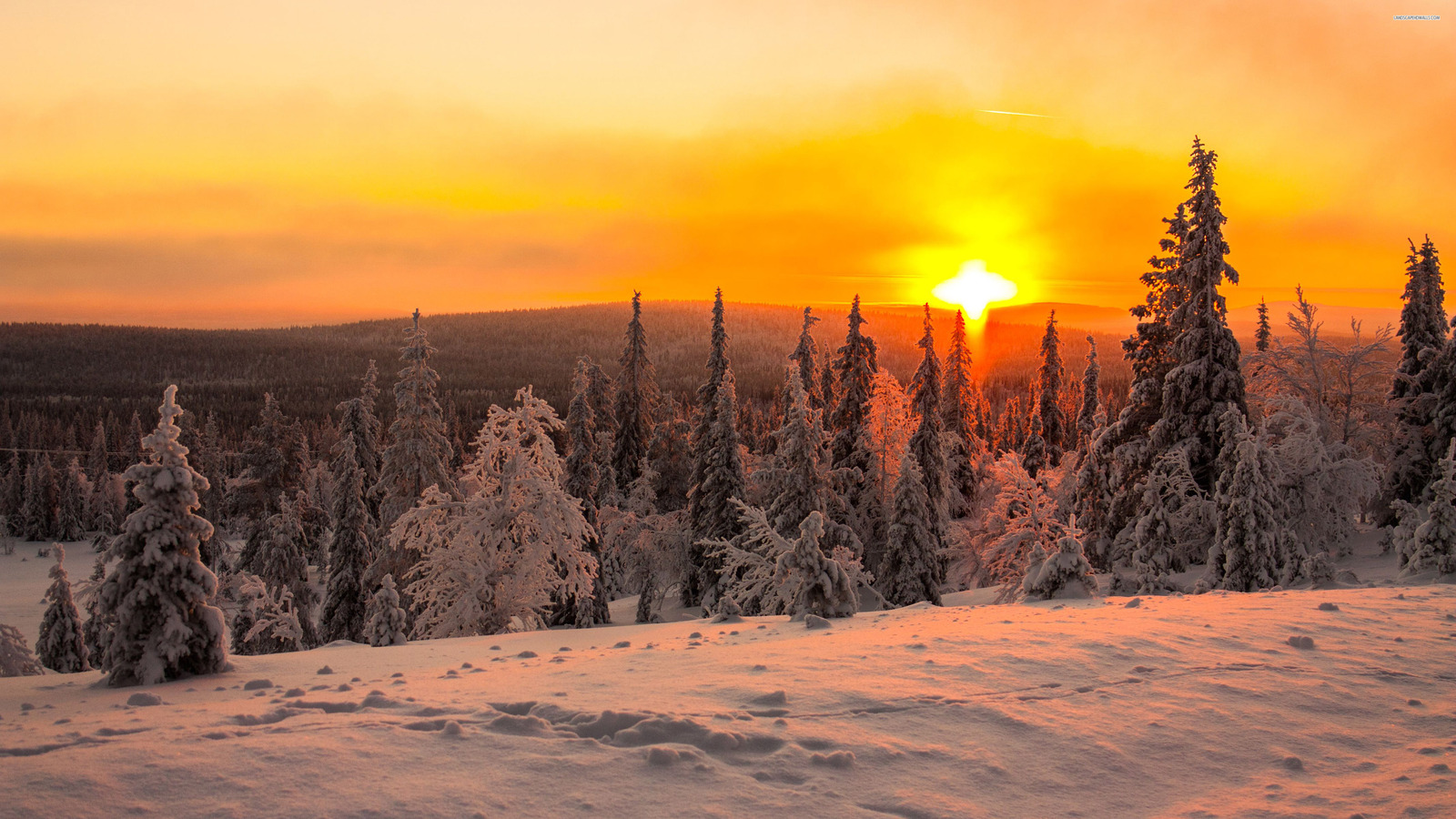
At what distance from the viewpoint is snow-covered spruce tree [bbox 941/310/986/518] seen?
52.3 m

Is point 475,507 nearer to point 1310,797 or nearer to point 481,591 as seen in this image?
point 481,591

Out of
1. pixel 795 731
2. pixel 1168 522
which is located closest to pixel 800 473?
pixel 1168 522

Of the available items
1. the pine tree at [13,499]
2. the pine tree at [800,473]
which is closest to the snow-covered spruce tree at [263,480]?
the pine tree at [800,473]

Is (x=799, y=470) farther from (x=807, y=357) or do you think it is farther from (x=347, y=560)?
(x=347, y=560)

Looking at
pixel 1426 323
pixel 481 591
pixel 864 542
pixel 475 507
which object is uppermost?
pixel 1426 323

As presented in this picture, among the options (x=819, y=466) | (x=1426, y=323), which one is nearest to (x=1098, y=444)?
(x=819, y=466)

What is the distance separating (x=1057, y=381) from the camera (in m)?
54.6

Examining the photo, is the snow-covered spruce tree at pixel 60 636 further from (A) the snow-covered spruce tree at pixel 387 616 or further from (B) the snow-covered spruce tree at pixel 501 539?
(A) the snow-covered spruce tree at pixel 387 616

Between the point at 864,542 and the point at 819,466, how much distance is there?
628 centimetres

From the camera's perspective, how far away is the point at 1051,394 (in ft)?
179

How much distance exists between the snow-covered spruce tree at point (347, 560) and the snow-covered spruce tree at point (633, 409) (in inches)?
610

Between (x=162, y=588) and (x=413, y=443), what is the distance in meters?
23.6

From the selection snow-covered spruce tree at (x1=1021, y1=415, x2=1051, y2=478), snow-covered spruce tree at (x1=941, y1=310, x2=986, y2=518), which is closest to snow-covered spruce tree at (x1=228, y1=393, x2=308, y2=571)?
snow-covered spruce tree at (x1=941, y1=310, x2=986, y2=518)

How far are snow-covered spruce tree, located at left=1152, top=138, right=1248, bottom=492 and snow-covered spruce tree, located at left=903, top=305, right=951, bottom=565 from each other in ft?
37.3
